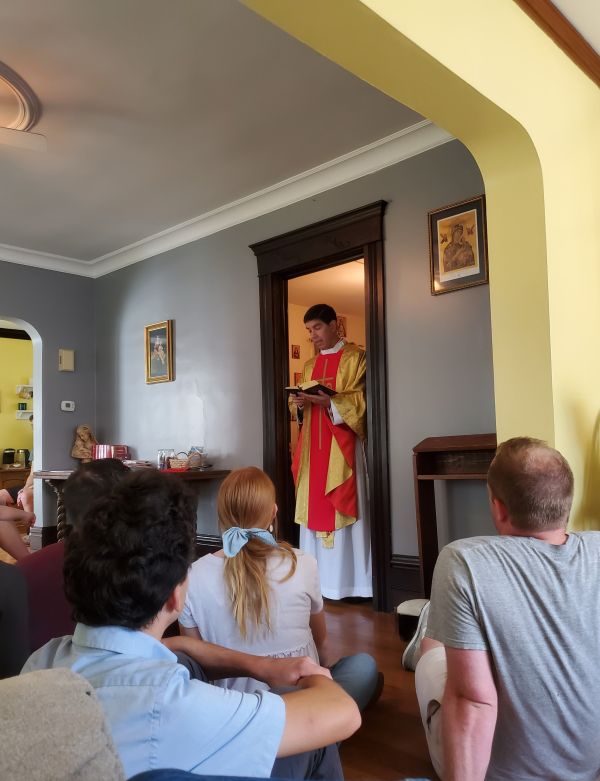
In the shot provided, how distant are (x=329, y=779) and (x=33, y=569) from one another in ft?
3.01

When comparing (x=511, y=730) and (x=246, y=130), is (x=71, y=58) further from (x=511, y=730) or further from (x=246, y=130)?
(x=511, y=730)

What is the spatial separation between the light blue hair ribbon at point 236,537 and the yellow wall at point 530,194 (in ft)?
4.05

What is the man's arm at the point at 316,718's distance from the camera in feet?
3.05

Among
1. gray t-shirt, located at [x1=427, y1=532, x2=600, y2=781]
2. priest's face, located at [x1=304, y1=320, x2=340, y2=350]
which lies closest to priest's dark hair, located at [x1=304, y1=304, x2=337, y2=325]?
priest's face, located at [x1=304, y1=320, x2=340, y2=350]

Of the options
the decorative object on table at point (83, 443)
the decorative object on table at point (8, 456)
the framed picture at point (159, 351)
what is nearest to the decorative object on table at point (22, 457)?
the decorative object on table at point (8, 456)

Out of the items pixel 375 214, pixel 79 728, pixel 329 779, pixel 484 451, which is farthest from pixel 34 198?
pixel 79 728

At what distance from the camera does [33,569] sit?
5.64 feet

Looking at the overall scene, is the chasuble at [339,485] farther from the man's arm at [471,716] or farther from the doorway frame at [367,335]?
the man's arm at [471,716]

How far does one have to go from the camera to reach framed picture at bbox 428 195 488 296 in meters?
3.56

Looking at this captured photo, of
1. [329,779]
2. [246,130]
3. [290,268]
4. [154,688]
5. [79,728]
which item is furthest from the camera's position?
[290,268]

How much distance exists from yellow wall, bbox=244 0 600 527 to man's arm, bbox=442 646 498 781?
52.8 inches

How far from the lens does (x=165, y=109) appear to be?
140 inches

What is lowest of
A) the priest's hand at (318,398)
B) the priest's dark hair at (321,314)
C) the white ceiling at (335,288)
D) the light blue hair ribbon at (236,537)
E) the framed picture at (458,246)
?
the light blue hair ribbon at (236,537)

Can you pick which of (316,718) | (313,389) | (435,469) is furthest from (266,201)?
(316,718)
